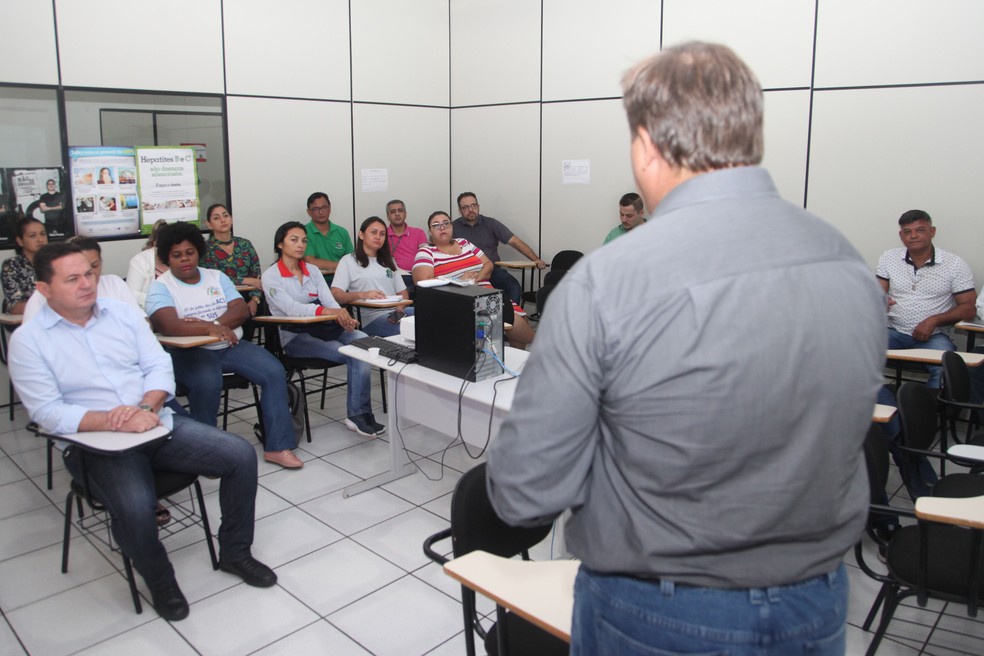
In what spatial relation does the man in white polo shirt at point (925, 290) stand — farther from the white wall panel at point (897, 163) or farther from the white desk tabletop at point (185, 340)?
the white desk tabletop at point (185, 340)

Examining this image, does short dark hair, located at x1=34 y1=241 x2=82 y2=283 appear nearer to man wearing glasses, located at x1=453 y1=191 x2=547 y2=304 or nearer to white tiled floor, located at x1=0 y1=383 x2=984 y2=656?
white tiled floor, located at x1=0 y1=383 x2=984 y2=656

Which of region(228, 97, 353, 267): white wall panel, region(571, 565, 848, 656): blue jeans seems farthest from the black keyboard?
region(228, 97, 353, 267): white wall panel

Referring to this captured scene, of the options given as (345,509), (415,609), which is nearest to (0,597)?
(345,509)

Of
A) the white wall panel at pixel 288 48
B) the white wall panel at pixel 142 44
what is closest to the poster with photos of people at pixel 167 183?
the white wall panel at pixel 142 44

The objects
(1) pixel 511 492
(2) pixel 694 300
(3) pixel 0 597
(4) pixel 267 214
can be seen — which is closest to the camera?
(2) pixel 694 300

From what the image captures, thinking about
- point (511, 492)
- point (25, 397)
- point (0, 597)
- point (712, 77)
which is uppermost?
point (712, 77)

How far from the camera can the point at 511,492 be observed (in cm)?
100

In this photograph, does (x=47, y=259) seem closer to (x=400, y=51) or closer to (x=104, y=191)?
(x=104, y=191)

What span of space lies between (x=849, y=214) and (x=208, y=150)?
478cm

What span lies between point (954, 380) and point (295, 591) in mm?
2965

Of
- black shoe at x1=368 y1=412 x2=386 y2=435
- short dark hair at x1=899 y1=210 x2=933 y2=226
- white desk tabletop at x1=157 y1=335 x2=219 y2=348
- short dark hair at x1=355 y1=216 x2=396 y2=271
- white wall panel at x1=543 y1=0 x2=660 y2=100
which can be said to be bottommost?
black shoe at x1=368 y1=412 x2=386 y2=435

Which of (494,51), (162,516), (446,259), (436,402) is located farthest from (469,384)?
(494,51)

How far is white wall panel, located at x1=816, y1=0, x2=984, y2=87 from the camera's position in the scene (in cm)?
450

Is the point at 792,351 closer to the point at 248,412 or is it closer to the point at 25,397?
the point at 25,397
